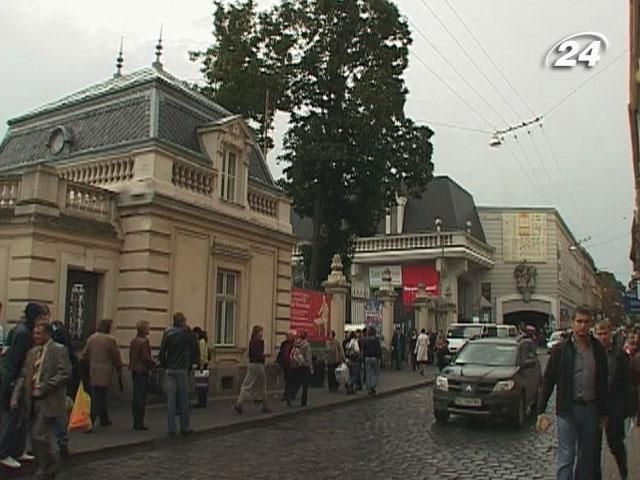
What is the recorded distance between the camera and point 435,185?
49.5 metres

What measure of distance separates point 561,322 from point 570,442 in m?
50.5

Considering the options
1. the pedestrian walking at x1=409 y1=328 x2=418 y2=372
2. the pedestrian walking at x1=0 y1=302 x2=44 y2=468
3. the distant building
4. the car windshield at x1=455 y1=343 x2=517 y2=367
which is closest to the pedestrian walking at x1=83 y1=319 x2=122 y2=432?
the pedestrian walking at x1=0 y1=302 x2=44 y2=468

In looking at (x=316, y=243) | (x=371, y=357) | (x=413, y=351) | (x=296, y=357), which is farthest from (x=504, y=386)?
(x=413, y=351)

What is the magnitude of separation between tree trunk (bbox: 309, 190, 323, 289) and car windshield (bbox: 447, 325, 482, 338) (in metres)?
8.31

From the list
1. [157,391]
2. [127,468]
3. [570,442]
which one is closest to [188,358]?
[127,468]

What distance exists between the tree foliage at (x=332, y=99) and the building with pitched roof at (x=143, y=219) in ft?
26.9

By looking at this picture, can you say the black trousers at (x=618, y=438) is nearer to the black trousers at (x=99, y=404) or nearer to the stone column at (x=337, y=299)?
the black trousers at (x=99, y=404)

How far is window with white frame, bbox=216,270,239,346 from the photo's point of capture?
750 inches

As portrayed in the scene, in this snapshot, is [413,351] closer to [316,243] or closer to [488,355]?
Result: [316,243]

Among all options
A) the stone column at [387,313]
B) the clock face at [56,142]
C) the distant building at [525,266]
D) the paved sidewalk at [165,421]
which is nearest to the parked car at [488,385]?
the paved sidewalk at [165,421]

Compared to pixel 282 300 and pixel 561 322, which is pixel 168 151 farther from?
pixel 561 322

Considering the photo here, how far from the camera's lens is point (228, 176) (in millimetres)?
19562

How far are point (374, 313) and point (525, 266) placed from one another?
22.5 metres

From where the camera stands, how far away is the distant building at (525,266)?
5100cm
